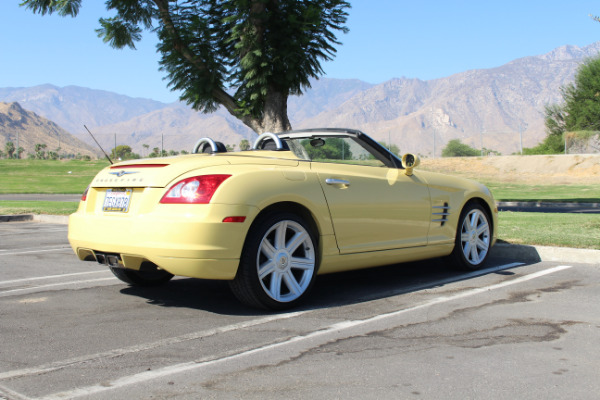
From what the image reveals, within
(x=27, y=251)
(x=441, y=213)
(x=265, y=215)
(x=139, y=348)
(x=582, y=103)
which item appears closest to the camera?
(x=139, y=348)

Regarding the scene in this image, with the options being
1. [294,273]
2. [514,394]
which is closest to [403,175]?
[294,273]

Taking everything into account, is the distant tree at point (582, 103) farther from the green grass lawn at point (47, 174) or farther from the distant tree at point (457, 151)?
the green grass lawn at point (47, 174)

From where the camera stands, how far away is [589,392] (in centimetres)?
314

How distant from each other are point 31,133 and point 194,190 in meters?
184

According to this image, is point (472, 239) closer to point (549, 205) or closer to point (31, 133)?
point (549, 205)

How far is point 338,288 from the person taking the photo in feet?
19.5

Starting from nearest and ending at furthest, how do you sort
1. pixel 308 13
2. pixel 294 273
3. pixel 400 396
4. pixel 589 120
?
pixel 400 396 → pixel 294 273 → pixel 308 13 → pixel 589 120

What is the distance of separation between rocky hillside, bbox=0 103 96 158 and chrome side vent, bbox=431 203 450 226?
16070 cm

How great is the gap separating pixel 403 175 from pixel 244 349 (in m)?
2.86

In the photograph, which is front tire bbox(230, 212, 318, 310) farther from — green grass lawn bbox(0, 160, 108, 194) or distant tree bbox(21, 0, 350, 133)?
green grass lawn bbox(0, 160, 108, 194)

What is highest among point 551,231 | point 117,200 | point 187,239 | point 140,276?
point 117,200

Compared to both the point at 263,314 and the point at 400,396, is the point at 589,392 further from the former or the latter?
the point at 263,314

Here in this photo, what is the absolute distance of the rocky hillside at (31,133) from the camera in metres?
161

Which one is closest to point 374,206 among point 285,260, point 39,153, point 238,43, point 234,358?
point 285,260
